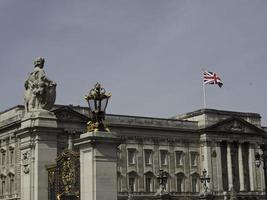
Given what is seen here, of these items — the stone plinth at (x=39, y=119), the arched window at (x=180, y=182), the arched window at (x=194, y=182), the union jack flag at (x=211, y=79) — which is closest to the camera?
the stone plinth at (x=39, y=119)

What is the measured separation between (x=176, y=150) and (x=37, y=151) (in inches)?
3274

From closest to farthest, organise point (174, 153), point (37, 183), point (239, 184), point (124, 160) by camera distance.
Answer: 1. point (37, 183)
2. point (124, 160)
3. point (174, 153)
4. point (239, 184)

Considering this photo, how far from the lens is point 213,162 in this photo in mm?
103812

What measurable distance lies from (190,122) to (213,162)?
25.0 ft

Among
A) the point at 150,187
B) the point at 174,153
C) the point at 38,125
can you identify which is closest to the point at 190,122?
the point at 174,153

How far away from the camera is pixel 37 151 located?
19.8m

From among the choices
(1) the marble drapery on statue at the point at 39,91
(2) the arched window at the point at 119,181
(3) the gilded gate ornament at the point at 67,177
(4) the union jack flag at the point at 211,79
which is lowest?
(3) the gilded gate ornament at the point at 67,177

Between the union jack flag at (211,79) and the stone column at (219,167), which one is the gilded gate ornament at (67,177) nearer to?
the union jack flag at (211,79)

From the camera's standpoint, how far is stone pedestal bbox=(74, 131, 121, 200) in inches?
655

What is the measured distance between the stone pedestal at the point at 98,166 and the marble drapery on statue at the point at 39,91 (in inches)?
157

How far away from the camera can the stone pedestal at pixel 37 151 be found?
1956 cm

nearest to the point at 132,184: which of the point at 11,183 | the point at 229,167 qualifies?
the point at 11,183

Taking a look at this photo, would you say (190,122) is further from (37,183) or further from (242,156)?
(37,183)

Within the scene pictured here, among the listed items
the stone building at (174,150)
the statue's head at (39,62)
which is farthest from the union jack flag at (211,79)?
the statue's head at (39,62)
